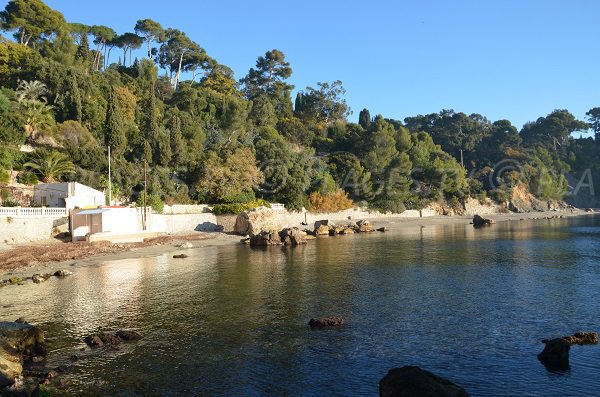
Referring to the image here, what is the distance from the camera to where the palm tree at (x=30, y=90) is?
6225 cm

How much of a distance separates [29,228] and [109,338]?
31.7 m

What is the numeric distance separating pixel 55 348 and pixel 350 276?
59.6 feet

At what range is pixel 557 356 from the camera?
1356 centimetres

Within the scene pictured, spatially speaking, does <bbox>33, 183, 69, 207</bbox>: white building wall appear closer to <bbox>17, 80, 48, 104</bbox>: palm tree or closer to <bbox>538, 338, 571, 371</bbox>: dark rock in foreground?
<bbox>17, 80, 48, 104</bbox>: palm tree

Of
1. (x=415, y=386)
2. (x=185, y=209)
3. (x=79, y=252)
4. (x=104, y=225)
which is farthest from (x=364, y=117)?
(x=415, y=386)

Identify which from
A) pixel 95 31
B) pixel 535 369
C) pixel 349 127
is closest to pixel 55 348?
pixel 535 369

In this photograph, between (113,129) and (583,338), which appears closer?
(583,338)

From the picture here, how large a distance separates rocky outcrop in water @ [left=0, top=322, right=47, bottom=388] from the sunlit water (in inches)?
30.3

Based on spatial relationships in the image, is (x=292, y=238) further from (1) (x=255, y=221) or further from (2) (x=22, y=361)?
(2) (x=22, y=361)

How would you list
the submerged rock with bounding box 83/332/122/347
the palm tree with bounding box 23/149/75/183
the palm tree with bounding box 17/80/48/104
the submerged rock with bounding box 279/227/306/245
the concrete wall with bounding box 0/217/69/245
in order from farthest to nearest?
the palm tree with bounding box 17/80/48/104
the palm tree with bounding box 23/149/75/183
the submerged rock with bounding box 279/227/306/245
the concrete wall with bounding box 0/217/69/245
the submerged rock with bounding box 83/332/122/347

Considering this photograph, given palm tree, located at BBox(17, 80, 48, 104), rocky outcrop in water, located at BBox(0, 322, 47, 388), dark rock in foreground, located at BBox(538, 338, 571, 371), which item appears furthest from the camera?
palm tree, located at BBox(17, 80, 48, 104)

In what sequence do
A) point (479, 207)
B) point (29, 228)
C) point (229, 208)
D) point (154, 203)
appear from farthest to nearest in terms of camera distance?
point (479, 207) < point (229, 208) < point (154, 203) < point (29, 228)

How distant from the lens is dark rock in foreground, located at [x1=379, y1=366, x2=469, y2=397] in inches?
375

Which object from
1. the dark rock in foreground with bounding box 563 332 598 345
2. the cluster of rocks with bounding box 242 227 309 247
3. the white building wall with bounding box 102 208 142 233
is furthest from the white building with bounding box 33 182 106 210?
the dark rock in foreground with bounding box 563 332 598 345
